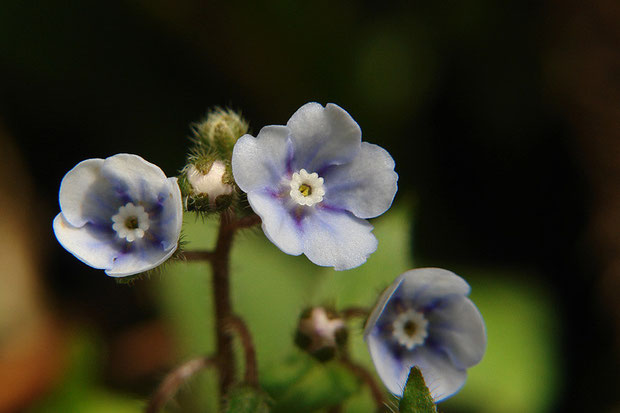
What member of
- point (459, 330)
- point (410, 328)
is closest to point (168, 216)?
point (410, 328)

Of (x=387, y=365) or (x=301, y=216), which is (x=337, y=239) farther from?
(x=387, y=365)

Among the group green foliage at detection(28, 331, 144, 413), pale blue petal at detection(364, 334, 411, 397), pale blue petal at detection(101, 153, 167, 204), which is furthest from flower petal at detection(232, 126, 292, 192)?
green foliage at detection(28, 331, 144, 413)

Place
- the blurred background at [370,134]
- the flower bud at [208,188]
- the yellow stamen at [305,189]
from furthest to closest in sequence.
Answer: the blurred background at [370,134], the yellow stamen at [305,189], the flower bud at [208,188]

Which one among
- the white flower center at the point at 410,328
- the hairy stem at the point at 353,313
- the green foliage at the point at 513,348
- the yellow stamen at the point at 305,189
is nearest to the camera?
the yellow stamen at the point at 305,189

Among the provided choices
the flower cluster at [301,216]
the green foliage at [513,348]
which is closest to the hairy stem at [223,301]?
the flower cluster at [301,216]

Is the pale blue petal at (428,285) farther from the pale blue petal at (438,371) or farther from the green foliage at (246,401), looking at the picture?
the green foliage at (246,401)

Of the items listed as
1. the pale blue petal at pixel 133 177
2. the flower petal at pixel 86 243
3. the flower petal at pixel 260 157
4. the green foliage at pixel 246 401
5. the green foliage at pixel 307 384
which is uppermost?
the flower petal at pixel 260 157
